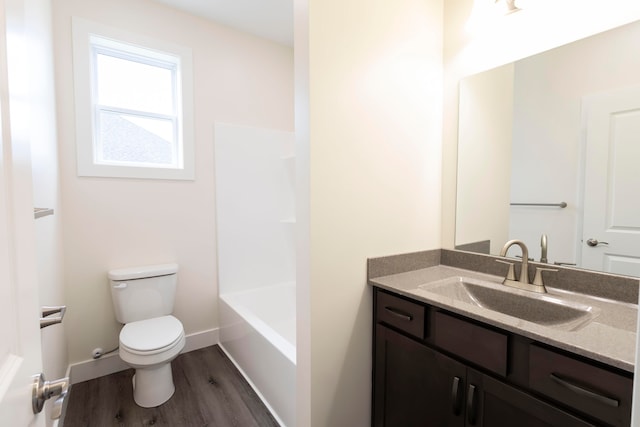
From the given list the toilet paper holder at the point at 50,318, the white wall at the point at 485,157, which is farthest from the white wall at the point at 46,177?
the white wall at the point at 485,157

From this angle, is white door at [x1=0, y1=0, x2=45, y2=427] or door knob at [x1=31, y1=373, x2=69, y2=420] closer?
white door at [x1=0, y1=0, x2=45, y2=427]

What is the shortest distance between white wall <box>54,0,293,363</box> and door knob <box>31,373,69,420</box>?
5.78ft

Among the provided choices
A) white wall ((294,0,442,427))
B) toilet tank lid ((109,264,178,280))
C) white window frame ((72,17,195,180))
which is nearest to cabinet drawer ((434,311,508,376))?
white wall ((294,0,442,427))

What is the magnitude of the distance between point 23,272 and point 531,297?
5.16 ft

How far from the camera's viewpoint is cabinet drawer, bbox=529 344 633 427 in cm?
73

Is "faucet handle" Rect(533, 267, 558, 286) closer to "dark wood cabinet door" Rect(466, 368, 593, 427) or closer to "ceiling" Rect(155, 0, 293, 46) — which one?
"dark wood cabinet door" Rect(466, 368, 593, 427)

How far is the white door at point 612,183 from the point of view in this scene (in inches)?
42.9

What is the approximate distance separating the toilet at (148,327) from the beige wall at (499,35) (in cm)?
182

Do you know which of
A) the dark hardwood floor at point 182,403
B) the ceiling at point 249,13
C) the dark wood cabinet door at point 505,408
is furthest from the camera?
A: the ceiling at point 249,13

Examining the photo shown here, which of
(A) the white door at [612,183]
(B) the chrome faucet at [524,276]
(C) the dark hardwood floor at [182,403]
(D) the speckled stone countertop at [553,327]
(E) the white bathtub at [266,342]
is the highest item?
(A) the white door at [612,183]

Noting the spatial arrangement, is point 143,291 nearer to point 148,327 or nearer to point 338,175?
point 148,327

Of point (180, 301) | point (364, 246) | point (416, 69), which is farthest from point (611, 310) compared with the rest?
point (180, 301)

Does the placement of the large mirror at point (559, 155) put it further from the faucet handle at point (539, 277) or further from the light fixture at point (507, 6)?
the light fixture at point (507, 6)

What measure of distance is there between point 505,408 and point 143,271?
7.19 ft
